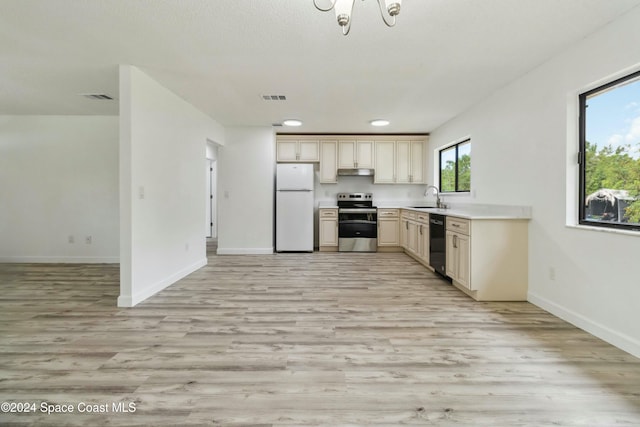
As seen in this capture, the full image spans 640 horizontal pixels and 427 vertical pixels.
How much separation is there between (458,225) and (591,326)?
1.46 meters

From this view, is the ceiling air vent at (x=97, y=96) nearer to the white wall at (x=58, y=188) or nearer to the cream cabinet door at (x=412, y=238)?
the white wall at (x=58, y=188)

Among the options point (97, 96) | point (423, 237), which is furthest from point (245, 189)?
point (423, 237)

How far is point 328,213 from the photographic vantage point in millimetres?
6230

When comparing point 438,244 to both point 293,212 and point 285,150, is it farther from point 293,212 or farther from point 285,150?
point 285,150

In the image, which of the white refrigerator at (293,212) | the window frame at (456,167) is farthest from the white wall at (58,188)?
the window frame at (456,167)

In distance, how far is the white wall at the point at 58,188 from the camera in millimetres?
4961

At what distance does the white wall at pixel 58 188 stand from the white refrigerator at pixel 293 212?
2.77 meters

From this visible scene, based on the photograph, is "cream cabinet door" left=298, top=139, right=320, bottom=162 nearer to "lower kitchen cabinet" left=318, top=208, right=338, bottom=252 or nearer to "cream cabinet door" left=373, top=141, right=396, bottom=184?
"lower kitchen cabinet" left=318, top=208, right=338, bottom=252

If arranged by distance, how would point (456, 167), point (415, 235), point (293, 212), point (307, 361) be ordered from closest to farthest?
point (307, 361), point (415, 235), point (456, 167), point (293, 212)

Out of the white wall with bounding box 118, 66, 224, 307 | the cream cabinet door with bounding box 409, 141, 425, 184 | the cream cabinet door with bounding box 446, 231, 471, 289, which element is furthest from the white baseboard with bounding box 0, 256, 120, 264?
the cream cabinet door with bounding box 409, 141, 425, 184

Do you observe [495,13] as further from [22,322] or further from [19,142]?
[19,142]

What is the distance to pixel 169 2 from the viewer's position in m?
2.06

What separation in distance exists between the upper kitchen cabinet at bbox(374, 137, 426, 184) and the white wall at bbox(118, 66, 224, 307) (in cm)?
347

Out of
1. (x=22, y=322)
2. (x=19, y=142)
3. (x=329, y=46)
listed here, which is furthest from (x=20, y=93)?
(x=329, y=46)
